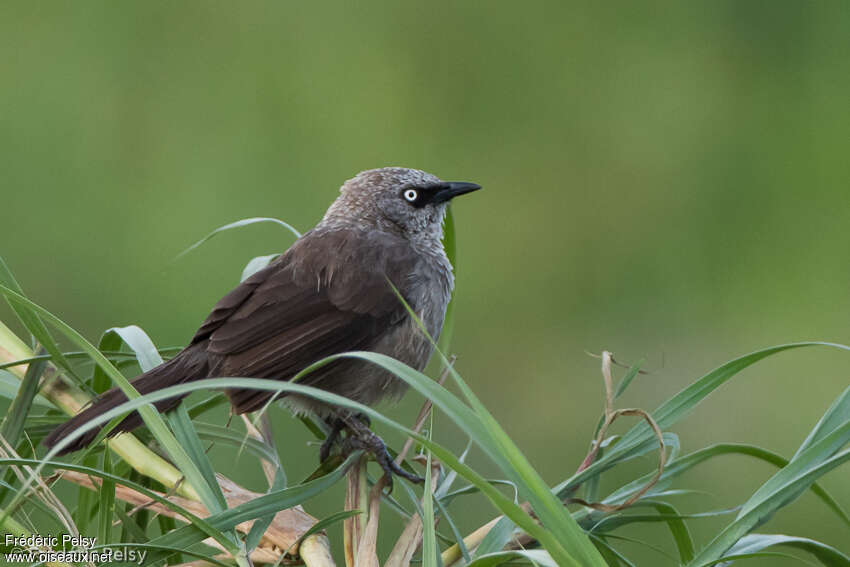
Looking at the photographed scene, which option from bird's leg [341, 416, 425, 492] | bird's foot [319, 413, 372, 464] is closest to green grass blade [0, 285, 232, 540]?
bird's leg [341, 416, 425, 492]

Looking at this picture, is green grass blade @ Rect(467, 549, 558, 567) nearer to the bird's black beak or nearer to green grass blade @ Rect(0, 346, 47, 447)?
green grass blade @ Rect(0, 346, 47, 447)

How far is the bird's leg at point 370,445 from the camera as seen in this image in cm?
180

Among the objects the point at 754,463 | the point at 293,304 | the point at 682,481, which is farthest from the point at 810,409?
the point at 293,304

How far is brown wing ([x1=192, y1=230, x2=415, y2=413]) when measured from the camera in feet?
7.82

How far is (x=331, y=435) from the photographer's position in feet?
8.07

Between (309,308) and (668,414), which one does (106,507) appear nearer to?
(668,414)

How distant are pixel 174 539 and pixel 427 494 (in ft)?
1.12

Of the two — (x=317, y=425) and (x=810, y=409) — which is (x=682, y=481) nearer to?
(x=810, y=409)

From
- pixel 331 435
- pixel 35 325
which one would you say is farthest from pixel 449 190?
pixel 35 325

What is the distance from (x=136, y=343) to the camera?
5.87 feet

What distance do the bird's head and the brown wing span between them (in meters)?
0.21

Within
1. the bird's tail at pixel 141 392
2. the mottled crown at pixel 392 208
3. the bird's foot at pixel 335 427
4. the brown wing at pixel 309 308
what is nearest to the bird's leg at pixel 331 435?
the bird's foot at pixel 335 427

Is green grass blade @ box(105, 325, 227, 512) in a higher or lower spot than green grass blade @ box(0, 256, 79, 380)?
lower

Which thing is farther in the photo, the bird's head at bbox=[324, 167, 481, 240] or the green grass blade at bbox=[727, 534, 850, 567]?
the bird's head at bbox=[324, 167, 481, 240]
